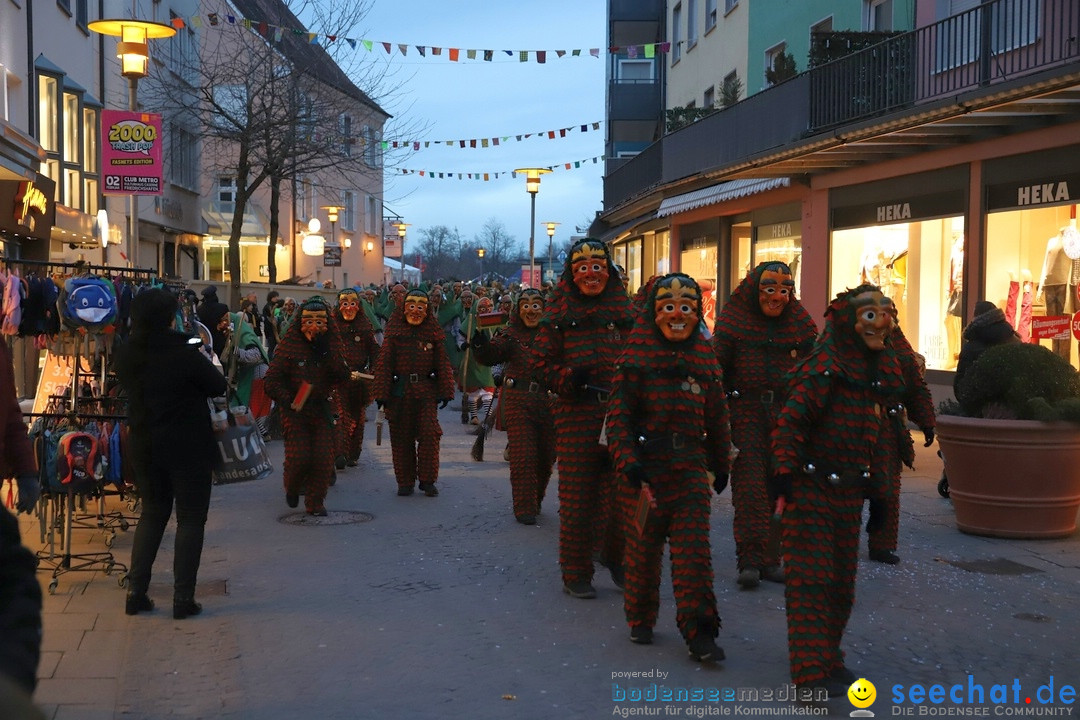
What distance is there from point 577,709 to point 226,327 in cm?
1108

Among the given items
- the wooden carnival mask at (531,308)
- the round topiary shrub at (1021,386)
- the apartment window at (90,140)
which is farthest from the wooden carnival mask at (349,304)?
the apartment window at (90,140)

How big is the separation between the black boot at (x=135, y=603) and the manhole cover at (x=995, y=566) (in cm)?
504

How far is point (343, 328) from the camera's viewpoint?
41.7ft

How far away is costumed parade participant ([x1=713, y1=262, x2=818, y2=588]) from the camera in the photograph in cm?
752

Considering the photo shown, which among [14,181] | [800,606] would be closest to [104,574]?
[800,606]

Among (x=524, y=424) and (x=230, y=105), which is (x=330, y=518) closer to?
(x=524, y=424)

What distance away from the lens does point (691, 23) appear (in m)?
33.0

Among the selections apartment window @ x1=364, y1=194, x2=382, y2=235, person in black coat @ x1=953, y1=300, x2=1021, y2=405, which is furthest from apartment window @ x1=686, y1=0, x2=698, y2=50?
apartment window @ x1=364, y1=194, x2=382, y2=235

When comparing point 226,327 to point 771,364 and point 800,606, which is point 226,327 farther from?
point 800,606

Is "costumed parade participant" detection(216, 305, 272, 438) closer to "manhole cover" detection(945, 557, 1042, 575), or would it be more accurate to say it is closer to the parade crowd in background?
the parade crowd in background

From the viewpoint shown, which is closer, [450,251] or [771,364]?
[771,364]

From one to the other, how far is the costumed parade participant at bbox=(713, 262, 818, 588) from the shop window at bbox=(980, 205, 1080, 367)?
5.98 m

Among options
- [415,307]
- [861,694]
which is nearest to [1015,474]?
[861,694]

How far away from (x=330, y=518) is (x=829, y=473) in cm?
558
